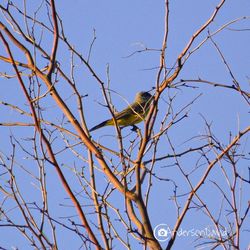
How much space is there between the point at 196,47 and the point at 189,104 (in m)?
0.57

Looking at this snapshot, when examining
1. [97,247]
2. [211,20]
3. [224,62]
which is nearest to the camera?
[97,247]

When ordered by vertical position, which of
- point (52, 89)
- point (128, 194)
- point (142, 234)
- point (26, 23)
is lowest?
point (142, 234)

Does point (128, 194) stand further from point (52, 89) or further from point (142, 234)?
point (52, 89)

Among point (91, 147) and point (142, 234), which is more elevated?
point (91, 147)

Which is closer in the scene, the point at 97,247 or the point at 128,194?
the point at 97,247

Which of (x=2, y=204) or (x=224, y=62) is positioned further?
(x=2, y=204)

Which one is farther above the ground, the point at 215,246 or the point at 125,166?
the point at 125,166

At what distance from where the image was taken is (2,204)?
12.3 feet

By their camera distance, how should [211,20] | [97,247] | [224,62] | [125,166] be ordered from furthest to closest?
[125,166] < [224,62] < [211,20] < [97,247]

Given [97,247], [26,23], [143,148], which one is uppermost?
[26,23]

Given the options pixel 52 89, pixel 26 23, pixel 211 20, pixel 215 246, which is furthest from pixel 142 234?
pixel 26 23

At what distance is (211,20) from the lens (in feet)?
10.3

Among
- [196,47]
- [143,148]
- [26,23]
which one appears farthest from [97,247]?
[26,23]

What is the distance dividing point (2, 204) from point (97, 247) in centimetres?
118
